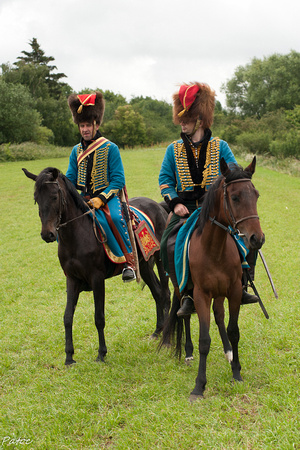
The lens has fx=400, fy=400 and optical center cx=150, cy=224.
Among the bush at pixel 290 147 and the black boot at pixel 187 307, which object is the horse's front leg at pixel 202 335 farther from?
the bush at pixel 290 147

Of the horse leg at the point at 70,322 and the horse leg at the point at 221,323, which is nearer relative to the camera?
the horse leg at the point at 221,323

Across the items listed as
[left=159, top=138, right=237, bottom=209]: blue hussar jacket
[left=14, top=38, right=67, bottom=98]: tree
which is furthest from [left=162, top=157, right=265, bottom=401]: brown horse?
[left=14, top=38, right=67, bottom=98]: tree

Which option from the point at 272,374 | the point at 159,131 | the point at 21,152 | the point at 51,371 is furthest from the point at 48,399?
the point at 159,131

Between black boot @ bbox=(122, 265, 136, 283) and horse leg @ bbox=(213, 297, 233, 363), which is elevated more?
black boot @ bbox=(122, 265, 136, 283)

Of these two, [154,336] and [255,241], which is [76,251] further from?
[255,241]

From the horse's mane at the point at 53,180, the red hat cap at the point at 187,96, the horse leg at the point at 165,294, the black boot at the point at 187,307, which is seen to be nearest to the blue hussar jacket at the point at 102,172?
the horse's mane at the point at 53,180

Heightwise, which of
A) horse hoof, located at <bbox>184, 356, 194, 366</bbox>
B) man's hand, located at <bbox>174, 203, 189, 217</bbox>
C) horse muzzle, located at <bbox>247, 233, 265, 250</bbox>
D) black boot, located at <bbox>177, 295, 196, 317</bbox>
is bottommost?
horse hoof, located at <bbox>184, 356, 194, 366</bbox>

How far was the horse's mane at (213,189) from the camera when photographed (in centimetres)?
344

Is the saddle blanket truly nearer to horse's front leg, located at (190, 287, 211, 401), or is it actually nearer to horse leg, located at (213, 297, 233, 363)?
horse leg, located at (213, 297, 233, 363)

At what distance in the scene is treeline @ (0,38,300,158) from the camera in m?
39.9

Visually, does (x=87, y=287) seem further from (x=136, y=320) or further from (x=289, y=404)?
(x=289, y=404)

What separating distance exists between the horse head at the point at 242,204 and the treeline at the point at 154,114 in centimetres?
2990

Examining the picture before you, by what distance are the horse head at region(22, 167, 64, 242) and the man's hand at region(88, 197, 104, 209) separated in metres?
0.64

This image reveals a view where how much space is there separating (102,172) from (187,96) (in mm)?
1623
